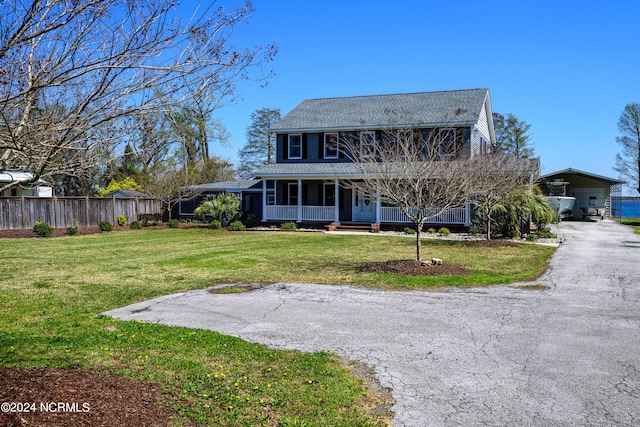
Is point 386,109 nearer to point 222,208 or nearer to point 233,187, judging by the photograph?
point 222,208

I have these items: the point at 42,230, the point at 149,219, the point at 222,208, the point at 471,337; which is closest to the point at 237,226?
the point at 222,208

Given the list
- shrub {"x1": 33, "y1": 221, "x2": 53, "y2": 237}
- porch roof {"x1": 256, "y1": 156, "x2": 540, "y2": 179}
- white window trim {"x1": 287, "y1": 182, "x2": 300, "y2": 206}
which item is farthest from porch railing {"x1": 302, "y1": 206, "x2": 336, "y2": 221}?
shrub {"x1": 33, "y1": 221, "x2": 53, "y2": 237}

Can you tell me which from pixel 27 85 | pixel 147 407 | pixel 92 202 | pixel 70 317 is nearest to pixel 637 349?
pixel 147 407

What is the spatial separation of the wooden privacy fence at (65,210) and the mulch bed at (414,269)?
20338 millimetres

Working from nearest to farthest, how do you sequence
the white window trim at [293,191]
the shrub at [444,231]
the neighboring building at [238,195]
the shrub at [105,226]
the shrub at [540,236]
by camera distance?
the shrub at [540,236], the shrub at [444,231], the shrub at [105,226], the white window trim at [293,191], the neighboring building at [238,195]

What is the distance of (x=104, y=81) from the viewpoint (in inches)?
184

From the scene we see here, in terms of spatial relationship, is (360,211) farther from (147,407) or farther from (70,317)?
(147,407)

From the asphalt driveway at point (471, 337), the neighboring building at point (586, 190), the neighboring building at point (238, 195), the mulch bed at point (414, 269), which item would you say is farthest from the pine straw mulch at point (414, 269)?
the neighboring building at point (586, 190)

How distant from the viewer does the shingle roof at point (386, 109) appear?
2686 centimetres

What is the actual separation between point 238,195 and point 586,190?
26.1m

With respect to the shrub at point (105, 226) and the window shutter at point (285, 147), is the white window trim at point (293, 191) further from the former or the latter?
the shrub at point (105, 226)

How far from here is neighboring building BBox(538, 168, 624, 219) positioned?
1462 inches

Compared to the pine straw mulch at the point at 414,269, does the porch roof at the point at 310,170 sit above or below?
above

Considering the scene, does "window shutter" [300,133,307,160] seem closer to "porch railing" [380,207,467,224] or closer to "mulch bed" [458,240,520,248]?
"porch railing" [380,207,467,224]
